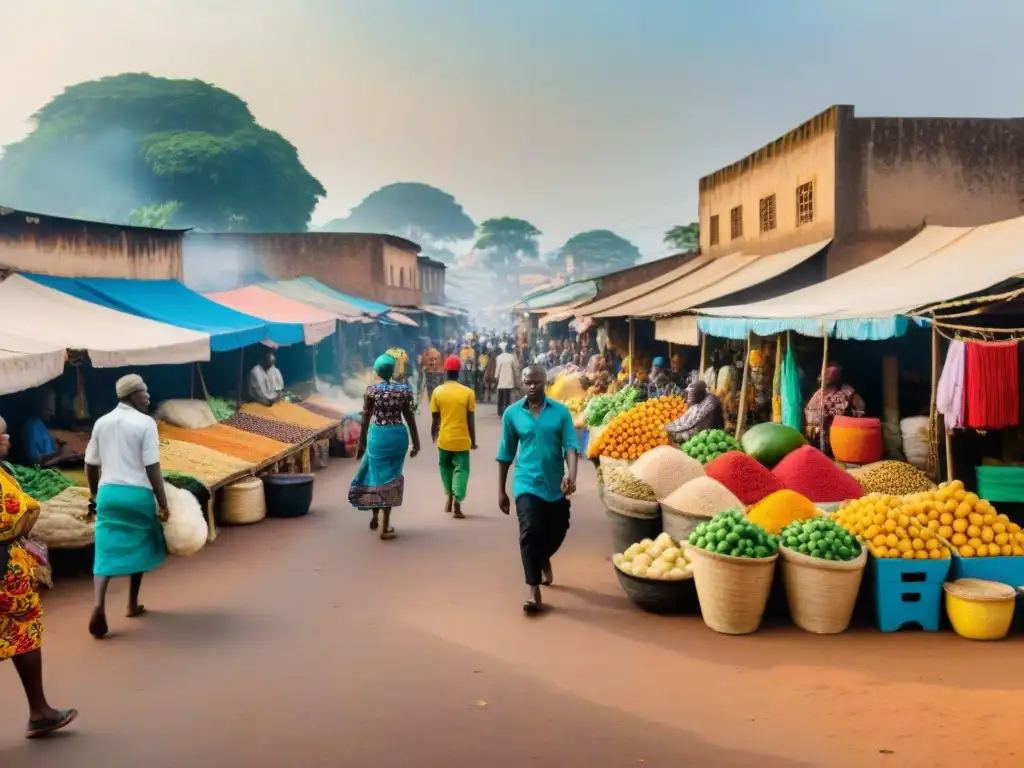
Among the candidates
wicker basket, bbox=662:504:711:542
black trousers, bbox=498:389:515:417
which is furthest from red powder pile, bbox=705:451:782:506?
black trousers, bbox=498:389:515:417

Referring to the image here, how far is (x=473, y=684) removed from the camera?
4.91 metres

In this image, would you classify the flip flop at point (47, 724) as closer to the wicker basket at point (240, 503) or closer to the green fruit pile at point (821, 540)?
the green fruit pile at point (821, 540)

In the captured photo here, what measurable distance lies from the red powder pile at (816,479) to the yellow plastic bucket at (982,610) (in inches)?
73.6

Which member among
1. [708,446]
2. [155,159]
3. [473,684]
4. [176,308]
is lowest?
[473,684]

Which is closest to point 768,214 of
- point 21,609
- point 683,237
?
point 21,609

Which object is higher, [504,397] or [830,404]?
[830,404]

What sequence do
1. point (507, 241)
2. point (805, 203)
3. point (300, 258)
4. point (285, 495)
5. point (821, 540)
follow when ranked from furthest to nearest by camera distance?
point (507, 241)
point (300, 258)
point (805, 203)
point (285, 495)
point (821, 540)

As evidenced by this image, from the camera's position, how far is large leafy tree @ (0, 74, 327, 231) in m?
48.5

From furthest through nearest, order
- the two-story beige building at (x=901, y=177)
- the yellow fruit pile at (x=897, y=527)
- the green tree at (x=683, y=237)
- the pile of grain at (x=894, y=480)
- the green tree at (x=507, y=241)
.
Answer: the green tree at (x=507, y=241)
the green tree at (x=683, y=237)
the two-story beige building at (x=901, y=177)
the pile of grain at (x=894, y=480)
the yellow fruit pile at (x=897, y=527)

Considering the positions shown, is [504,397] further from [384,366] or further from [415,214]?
[415,214]

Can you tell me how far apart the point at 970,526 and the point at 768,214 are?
12.3 m

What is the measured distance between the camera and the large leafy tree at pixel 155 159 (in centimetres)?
4847

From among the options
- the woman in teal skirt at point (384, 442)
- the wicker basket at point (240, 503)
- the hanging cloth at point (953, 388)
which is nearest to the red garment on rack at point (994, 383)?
the hanging cloth at point (953, 388)

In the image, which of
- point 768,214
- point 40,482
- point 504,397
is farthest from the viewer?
point 504,397
